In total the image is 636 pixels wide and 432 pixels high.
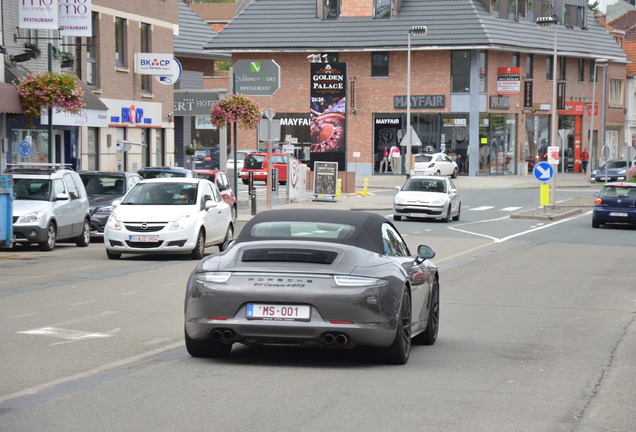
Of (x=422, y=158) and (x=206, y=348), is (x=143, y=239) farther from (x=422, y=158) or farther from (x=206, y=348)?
(x=422, y=158)

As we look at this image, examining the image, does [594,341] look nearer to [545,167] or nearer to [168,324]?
[168,324]

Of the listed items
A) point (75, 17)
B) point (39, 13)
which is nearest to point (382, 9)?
A: point (75, 17)

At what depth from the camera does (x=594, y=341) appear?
40.8 feet

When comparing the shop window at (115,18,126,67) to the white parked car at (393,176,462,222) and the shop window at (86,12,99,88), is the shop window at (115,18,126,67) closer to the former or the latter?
the shop window at (86,12,99,88)

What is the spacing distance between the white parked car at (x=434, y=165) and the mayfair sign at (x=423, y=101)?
4.06 metres

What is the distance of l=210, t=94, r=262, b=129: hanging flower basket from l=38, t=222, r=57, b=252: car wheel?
17.2 meters

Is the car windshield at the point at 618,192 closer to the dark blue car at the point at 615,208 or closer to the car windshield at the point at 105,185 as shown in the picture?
the dark blue car at the point at 615,208

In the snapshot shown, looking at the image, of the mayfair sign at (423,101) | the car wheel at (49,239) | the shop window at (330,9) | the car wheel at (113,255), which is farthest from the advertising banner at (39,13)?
the shop window at (330,9)

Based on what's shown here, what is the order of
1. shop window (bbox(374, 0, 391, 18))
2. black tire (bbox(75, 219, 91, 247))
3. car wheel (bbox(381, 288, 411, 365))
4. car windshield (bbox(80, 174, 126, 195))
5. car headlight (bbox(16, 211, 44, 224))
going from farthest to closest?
shop window (bbox(374, 0, 391, 18)) → car windshield (bbox(80, 174, 126, 195)) → black tire (bbox(75, 219, 91, 247)) → car headlight (bbox(16, 211, 44, 224)) → car wheel (bbox(381, 288, 411, 365))

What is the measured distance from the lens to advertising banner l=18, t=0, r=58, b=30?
31.8 m

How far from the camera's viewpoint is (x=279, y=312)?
9.59 meters

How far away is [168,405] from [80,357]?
2489 mm

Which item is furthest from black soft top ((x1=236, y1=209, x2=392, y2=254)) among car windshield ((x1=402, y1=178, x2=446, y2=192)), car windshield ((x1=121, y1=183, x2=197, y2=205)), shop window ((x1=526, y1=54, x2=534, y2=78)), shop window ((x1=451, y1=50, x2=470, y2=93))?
shop window ((x1=526, y1=54, x2=534, y2=78))

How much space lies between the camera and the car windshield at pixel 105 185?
95.2 ft
